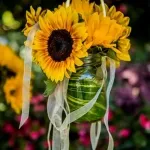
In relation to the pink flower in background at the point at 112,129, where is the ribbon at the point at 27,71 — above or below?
above

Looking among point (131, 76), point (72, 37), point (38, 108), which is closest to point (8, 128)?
point (38, 108)

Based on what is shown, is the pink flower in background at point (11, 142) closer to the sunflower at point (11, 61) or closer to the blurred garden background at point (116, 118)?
the blurred garden background at point (116, 118)

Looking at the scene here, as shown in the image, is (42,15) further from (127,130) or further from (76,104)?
(127,130)

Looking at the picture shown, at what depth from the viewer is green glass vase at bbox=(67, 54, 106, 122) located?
68.6 inches

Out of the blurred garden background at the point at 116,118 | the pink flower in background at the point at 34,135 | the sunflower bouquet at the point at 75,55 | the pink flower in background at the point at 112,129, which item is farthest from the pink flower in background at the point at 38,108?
the sunflower bouquet at the point at 75,55

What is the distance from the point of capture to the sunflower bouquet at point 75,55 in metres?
1.67

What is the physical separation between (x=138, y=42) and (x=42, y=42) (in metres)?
2.66

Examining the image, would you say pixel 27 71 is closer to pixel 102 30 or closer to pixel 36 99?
pixel 102 30

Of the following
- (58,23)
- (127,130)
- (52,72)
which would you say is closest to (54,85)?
(52,72)

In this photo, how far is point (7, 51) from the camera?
2.82 metres

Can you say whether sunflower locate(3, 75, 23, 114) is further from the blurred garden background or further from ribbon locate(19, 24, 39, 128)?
ribbon locate(19, 24, 39, 128)

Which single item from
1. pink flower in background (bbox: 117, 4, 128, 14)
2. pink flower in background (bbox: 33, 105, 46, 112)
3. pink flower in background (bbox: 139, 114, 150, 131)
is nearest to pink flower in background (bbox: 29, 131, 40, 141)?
pink flower in background (bbox: 33, 105, 46, 112)

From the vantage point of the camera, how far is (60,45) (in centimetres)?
169

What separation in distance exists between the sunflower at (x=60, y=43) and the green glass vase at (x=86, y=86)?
7cm
